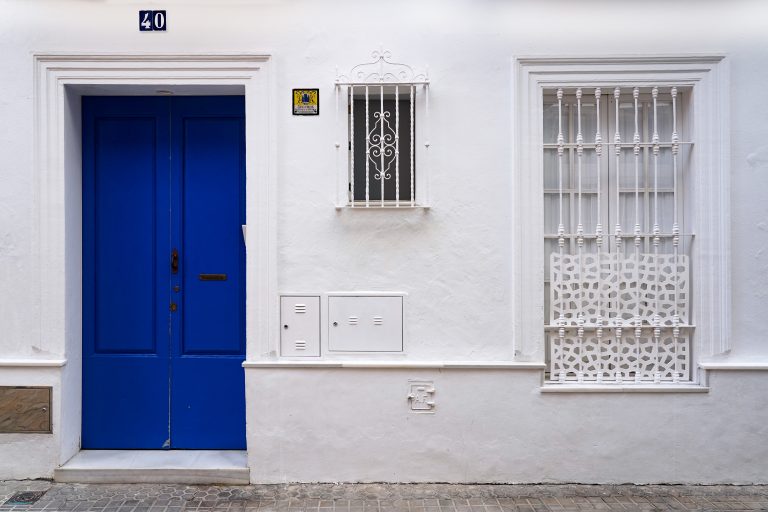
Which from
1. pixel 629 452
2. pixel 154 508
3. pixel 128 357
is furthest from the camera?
pixel 128 357

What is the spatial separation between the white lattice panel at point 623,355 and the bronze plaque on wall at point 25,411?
3780 mm

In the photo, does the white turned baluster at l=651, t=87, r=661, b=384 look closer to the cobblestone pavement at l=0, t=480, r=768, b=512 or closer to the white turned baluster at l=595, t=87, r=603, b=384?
the white turned baluster at l=595, t=87, r=603, b=384

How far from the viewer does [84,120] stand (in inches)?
160

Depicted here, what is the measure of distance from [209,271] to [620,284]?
10.4 feet

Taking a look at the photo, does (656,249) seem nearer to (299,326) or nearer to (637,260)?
(637,260)

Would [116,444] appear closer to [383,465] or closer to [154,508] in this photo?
[154,508]

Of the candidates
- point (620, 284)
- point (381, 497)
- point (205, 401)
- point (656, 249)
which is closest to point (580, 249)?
point (620, 284)

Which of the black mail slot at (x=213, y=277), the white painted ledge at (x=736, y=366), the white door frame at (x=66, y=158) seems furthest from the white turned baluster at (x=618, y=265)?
the black mail slot at (x=213, y=277)

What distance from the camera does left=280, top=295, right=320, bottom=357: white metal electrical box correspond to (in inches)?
149

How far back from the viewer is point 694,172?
3.78 metres

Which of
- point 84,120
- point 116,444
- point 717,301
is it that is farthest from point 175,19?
point 717,301

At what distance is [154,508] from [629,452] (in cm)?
336

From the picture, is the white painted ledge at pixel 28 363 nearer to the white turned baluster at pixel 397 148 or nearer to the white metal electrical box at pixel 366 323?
the white metal electrical box at pixel 366 323

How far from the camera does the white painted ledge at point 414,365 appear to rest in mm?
3738
